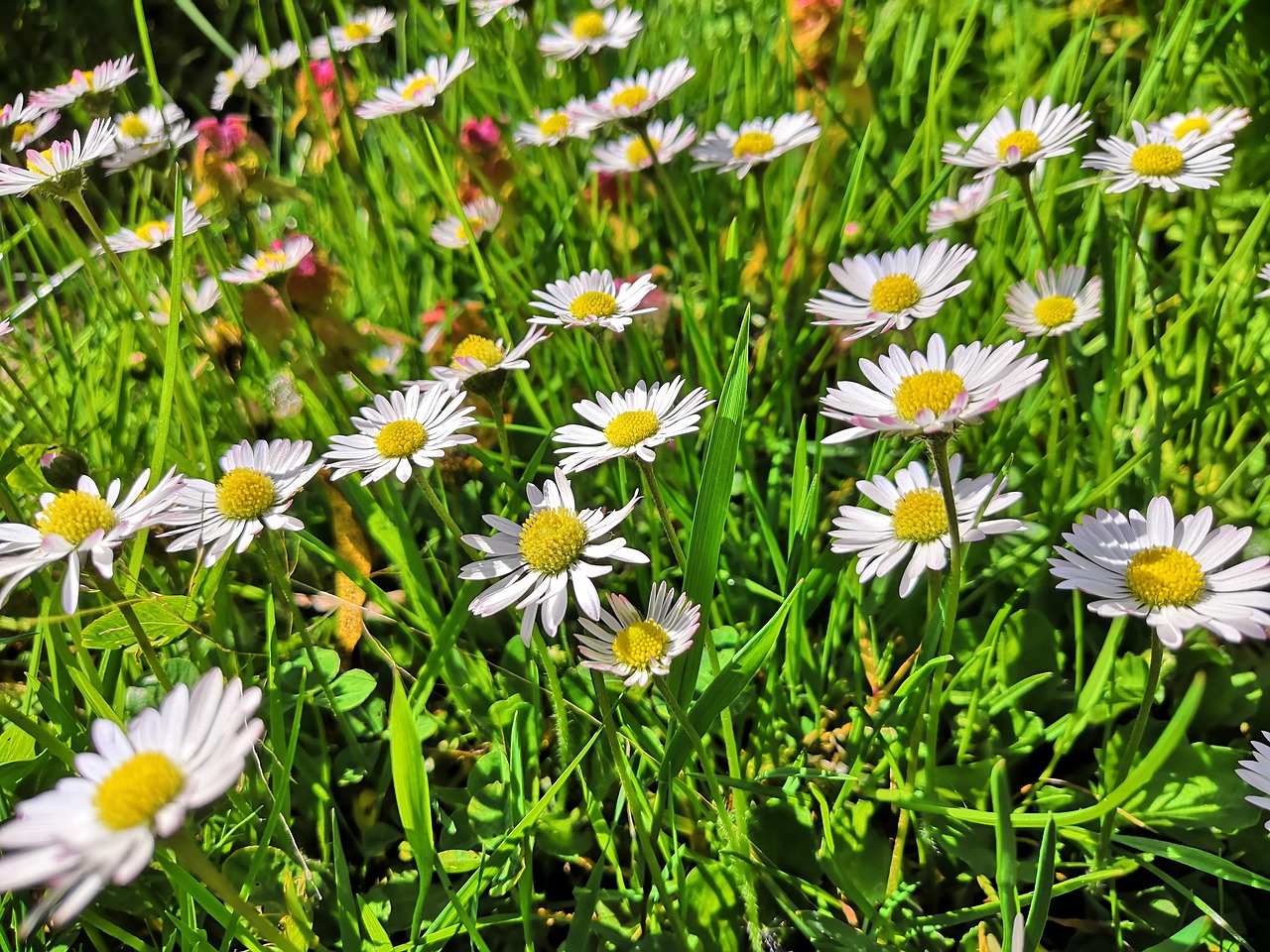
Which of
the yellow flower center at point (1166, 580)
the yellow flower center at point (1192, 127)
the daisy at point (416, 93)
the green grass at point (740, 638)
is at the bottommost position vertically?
the green grass at point (740, 638)

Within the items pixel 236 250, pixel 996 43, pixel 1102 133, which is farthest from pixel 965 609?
pixel 236 250

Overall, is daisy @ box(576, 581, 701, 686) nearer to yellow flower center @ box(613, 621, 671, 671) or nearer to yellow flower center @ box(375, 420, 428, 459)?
yellow flower center @ box(613, 621, 671, 671)

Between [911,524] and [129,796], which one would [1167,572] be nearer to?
[911,524]

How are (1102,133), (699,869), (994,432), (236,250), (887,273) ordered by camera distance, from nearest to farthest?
(699,869) < (887,273) < (994,432) < (1102,133) < (236,250)

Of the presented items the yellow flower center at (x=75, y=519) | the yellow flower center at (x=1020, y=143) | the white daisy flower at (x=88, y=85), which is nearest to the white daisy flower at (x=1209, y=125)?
the yellow flower center at (x=1020, y=143)

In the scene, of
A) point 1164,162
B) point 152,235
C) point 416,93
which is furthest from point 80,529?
point 1164,162

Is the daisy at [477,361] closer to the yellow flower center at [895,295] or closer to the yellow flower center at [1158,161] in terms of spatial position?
the yellow flower center at [895,295]

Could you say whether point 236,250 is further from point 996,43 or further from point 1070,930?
point 1070,930
